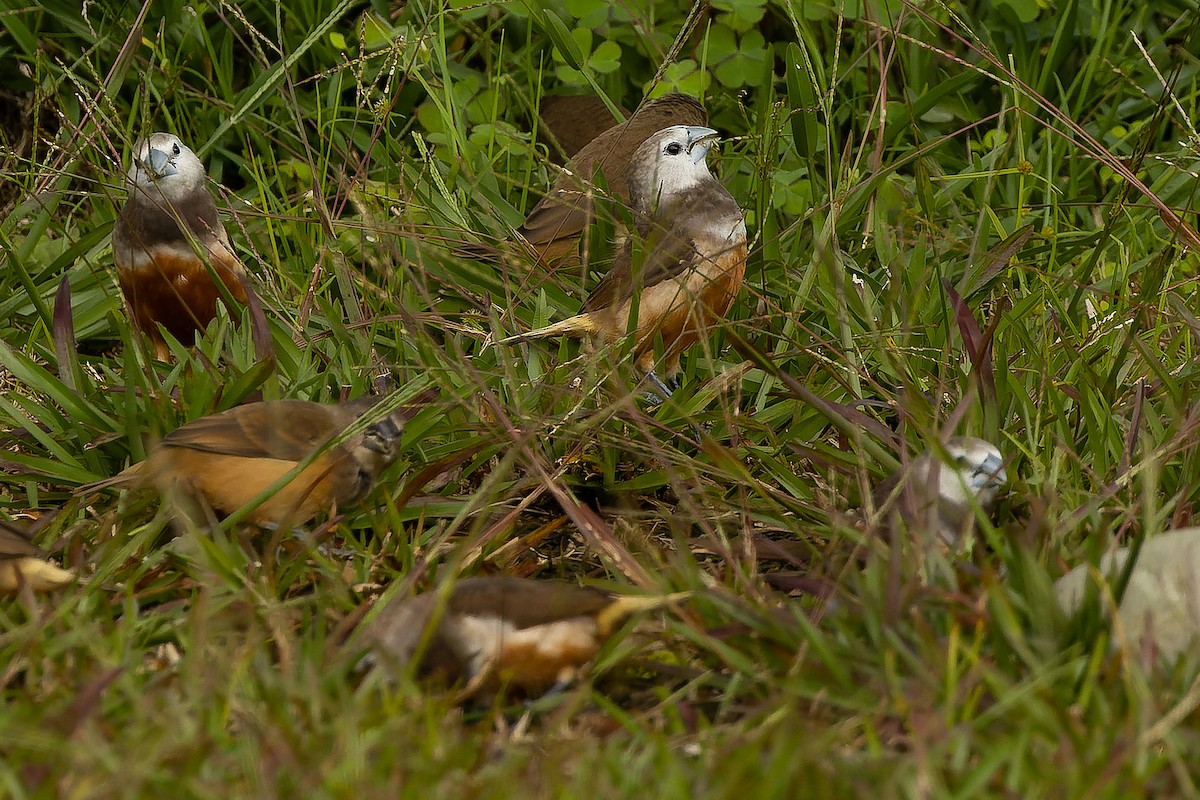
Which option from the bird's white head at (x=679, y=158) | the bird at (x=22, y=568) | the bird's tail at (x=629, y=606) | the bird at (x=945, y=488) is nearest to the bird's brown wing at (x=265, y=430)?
the bird at (x=22, y=568)

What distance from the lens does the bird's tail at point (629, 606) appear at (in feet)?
9.04

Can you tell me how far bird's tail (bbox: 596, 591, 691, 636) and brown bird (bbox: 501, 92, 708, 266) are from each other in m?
2.25

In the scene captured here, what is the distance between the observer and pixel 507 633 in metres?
2.81

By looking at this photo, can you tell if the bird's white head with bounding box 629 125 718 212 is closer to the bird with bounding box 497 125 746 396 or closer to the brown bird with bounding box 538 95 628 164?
the bird with bounding box 497 125 746 396

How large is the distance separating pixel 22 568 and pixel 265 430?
64 centimetres

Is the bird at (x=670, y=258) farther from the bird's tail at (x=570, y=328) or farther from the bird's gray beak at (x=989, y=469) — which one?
the bird's gray beak at (x=989, y=469)

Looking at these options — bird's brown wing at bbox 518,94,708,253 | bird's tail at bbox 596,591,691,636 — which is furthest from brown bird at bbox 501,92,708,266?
bird's tail at bbox 596,591,691,636

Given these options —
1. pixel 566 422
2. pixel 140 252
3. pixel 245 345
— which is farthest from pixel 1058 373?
pixel 140 252

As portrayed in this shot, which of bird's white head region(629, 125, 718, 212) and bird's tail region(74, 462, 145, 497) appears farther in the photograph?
bird's white head region(629, 125, 718, 212)

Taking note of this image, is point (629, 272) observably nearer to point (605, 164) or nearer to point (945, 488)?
point (605, 164)

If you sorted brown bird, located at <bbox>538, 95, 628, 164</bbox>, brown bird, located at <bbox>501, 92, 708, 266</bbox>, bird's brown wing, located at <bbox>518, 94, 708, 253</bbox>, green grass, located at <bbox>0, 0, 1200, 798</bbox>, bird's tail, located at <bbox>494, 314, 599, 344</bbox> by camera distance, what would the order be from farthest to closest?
brown bird, located at <bbox>538, 95, 628, 164</bbox> → bird's brown wing, located at <bbox>518, 94, 708, 253</bbox> → brown bird, located at <bbox>501, 92, 708, 266</bbox> → bird's tail, located at <bbox>494, 314, 599, 344</bbox> → green grass, located at <bbox>0, 0, 1200, 798</bbox>

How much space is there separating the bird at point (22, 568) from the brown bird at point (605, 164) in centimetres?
217

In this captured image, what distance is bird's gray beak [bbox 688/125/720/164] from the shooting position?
484 cm

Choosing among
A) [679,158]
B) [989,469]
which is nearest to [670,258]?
[679,158]
